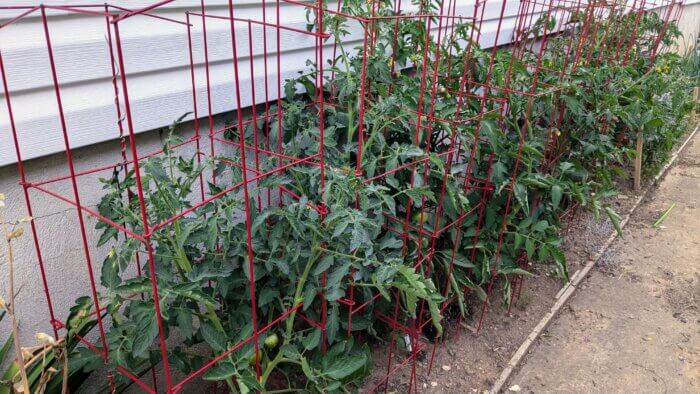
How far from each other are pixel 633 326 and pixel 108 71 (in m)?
2.87

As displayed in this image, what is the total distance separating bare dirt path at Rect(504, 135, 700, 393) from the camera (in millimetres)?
2646

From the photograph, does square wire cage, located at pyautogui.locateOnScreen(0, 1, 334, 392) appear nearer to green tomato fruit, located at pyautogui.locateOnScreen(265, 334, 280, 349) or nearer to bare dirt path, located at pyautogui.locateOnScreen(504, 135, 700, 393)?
green tomato fruit, located at pyautogui.locateOnScreen(265, 334, 280, 349)

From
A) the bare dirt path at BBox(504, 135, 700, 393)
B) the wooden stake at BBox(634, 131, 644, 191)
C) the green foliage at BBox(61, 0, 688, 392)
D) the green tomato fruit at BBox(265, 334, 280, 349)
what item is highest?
the green foliage at BBox(61, 0, 688, 392)

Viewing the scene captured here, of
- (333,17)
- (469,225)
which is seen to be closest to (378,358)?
(469,225)

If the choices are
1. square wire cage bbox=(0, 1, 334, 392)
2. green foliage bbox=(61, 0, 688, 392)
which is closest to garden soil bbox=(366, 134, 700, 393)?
green foliage bbox=(61, 0, 688, 392)

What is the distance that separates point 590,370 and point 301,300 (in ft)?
5.61

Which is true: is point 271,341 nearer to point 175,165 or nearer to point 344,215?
point 344,215

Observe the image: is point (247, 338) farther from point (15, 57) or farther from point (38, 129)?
point (15, 57)

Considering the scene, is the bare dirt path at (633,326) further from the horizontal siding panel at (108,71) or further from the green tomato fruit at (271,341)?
the horizontal siding panel at (108,71)

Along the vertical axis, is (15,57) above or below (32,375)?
above

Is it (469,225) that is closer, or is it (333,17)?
(333,17)

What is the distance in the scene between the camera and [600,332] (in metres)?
2.97

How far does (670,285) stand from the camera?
3.41 meters

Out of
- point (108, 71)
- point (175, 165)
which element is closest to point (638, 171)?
point (175, 165)
